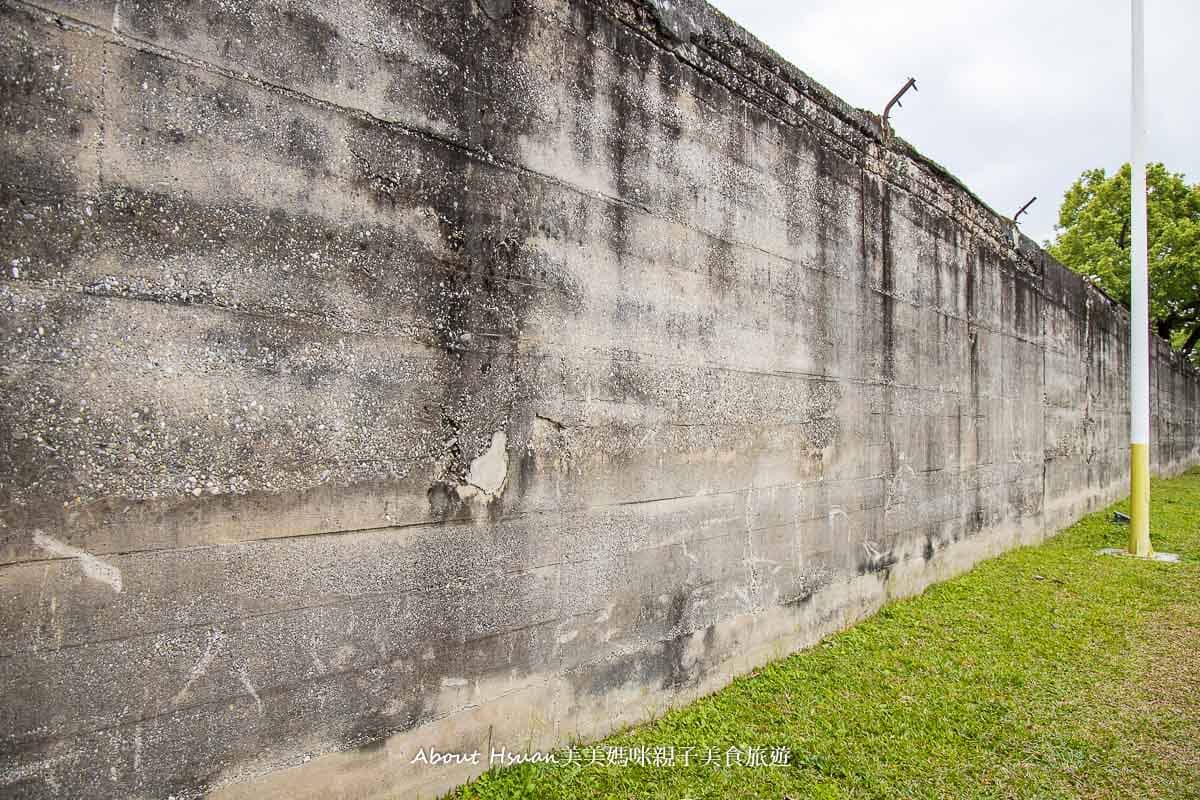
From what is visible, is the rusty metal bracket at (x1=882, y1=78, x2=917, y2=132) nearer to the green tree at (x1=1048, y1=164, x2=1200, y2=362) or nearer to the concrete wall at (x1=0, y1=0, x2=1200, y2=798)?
the concrete wall at (x1=0, y1=0, x2=1200, y2=798)

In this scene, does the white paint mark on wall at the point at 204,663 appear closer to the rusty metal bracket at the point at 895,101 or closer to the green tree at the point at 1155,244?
the rusty metal bracket at the point at 895,101

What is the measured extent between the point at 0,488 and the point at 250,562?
591mm

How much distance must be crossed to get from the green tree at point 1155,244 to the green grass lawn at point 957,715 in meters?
19.1

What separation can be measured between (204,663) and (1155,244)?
2650 centimetres

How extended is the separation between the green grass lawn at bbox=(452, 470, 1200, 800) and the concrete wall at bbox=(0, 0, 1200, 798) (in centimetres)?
24

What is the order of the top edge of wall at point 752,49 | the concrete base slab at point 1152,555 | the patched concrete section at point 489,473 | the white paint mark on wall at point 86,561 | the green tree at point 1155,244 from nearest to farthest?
the white paint mark on wall at point 86,561
the patched concrete section at point 489,473
the top edge of wall at point 752,49
the concrete base slab at point 1152,555
the green tree at point 1155,244

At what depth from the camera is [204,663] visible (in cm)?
187

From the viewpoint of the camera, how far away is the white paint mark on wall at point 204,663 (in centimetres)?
183

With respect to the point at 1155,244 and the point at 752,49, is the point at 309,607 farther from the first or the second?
the point at 1155,244

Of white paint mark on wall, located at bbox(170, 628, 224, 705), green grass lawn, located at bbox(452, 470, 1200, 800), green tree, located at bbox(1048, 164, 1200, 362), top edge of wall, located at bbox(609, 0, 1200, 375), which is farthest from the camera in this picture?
green tree, located at bbox(1048, 164, 1200, 362)

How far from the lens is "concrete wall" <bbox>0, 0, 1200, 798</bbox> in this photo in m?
1.70

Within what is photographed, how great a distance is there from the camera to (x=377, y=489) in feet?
7.23

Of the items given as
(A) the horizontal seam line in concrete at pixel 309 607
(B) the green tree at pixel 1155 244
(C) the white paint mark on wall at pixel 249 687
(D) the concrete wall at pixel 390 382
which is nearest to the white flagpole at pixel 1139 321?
(D) the concrete wall at pixel 390 382

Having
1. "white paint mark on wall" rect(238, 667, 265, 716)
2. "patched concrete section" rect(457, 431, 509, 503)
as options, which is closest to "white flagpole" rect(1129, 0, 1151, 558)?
"patched concrete section" rect(457, 431, 509, 503)
